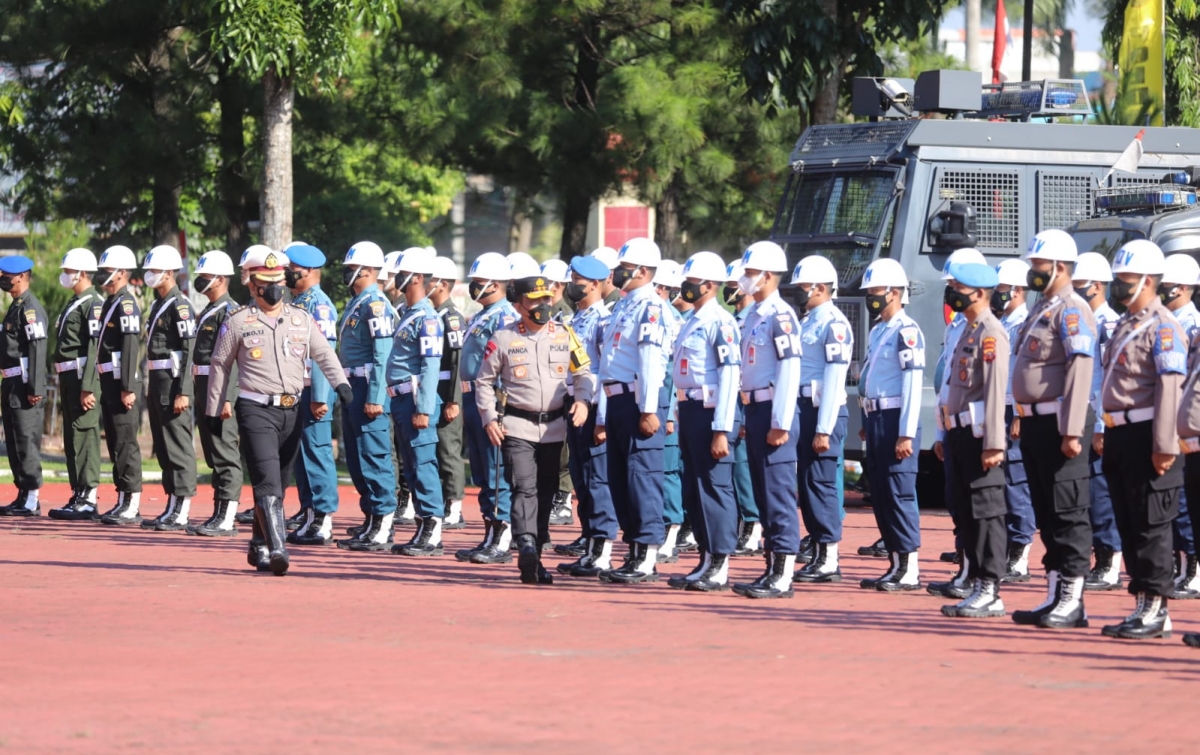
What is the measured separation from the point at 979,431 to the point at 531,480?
2938mm

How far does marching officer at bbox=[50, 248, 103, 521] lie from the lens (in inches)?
616

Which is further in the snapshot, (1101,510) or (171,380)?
(171,380)

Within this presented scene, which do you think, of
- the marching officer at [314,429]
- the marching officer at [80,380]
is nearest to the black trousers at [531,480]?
the marching officer at [314,429]

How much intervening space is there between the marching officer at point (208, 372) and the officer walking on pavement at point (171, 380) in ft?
0.40

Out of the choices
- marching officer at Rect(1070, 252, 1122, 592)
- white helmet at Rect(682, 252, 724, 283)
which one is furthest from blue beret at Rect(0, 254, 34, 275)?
marching officer at Rect(1070, 252, 1122, 592)

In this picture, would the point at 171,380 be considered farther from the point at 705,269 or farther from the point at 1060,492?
the point at 1060,492

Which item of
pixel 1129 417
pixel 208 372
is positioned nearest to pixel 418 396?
pixel 208 372

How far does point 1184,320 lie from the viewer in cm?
1154

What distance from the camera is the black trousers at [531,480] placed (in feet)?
38.5

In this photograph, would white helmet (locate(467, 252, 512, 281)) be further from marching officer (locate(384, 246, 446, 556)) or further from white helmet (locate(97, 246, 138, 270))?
white helmet (locate(97, 246, 138, 270))

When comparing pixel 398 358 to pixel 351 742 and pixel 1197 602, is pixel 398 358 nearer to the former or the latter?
pixel 1197 602

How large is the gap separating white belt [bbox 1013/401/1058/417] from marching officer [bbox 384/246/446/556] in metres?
4.71

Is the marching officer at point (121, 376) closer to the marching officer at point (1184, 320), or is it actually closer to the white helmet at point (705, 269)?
the white helmet at point (705, 269)

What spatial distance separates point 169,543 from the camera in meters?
14.2
